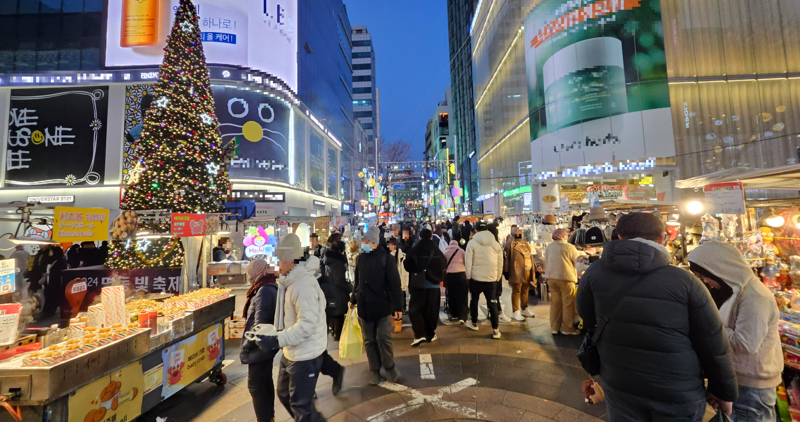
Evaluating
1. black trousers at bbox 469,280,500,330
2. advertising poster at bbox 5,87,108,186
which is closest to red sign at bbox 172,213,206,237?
black trousers at bbox 469,280,500,330

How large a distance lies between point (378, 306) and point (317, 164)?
27.3 meters

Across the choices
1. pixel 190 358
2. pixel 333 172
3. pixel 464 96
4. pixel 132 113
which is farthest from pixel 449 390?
pixel 464 96

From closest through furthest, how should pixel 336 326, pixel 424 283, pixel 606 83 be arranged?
pixel 424 283
pixel 336 326
pixel 606 83

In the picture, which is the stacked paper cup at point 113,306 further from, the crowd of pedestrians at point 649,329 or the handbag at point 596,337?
the handbag at point 596,337

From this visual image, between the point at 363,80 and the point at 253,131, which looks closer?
the point at 253,131

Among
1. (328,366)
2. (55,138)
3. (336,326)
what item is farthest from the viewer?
(55,138)

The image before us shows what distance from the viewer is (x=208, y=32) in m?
20.6

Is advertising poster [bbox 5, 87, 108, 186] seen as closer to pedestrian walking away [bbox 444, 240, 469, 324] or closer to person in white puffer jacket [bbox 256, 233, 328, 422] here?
pedestrian walking away [bbox 444, 240, 469, 324]

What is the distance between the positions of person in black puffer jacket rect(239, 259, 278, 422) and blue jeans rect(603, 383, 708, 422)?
8.82 feet

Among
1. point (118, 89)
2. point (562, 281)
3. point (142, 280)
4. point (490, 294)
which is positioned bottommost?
point (490, 294)

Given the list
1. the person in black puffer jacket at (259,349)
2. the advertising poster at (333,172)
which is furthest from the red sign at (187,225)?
the advertising poster at (333,172)

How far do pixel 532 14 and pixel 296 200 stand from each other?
65.0 feet

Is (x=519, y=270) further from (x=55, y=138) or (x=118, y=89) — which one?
(x=55, y=138)

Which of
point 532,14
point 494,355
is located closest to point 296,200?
point 532,14
